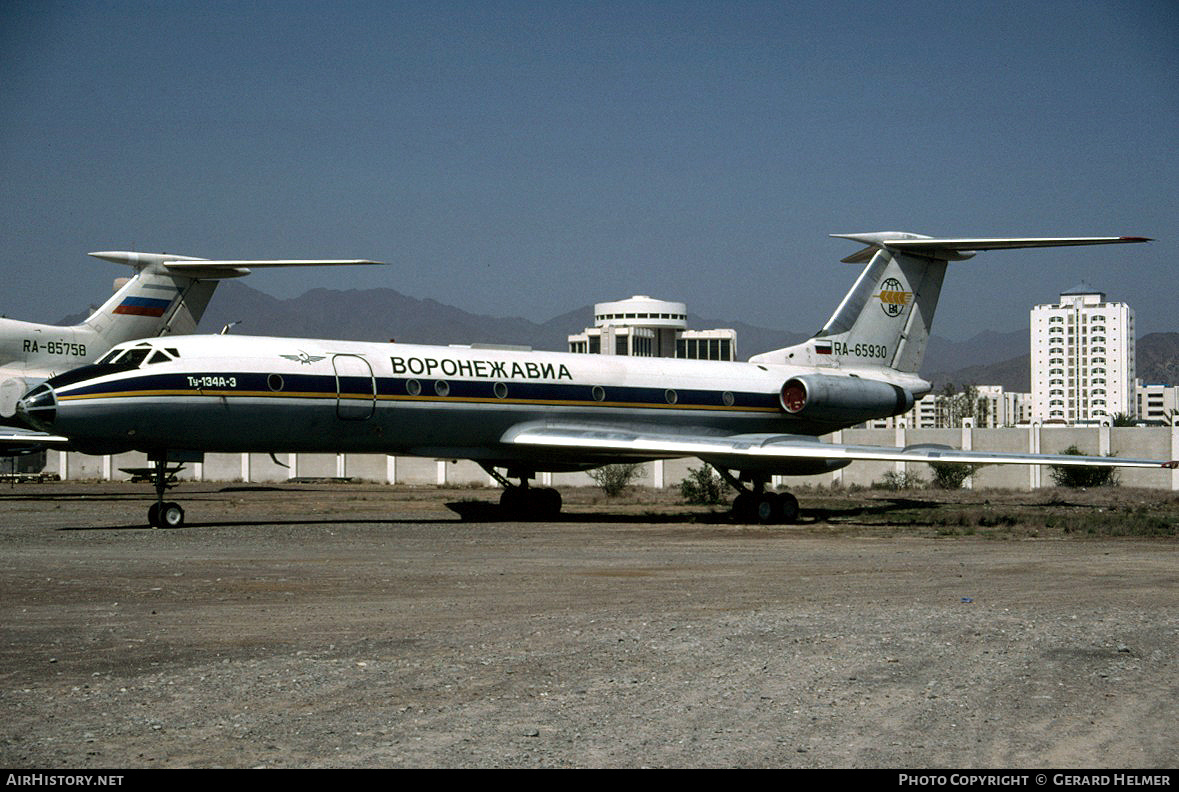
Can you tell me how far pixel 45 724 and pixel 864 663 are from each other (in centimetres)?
541

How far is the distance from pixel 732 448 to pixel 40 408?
12604mm

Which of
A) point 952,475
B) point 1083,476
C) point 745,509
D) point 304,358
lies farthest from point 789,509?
point 1083,476

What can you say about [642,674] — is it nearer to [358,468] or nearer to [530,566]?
[530,566]

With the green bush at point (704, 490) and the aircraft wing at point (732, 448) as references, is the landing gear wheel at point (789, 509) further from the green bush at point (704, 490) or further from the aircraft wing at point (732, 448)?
the green bush at point (704, 490)

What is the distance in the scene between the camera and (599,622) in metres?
11.0

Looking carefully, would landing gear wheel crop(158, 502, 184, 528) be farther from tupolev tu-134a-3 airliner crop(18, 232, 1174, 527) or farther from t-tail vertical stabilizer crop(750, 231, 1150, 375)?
t-tail vertical stabilizer crop(750, 231, 1150, 375)

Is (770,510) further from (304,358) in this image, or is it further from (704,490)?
(304,358)

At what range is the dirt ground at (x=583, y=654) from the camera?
673 centimetres

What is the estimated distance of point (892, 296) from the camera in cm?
3033

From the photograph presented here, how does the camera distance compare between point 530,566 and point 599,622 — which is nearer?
point 599,622

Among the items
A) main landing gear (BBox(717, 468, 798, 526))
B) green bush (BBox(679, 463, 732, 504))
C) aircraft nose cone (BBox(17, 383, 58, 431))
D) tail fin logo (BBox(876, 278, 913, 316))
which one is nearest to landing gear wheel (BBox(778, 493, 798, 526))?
main landing gear (BBox(717, 468, 798, 526))

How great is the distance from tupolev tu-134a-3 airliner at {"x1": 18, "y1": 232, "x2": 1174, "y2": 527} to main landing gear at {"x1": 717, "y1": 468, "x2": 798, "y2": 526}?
0.03m

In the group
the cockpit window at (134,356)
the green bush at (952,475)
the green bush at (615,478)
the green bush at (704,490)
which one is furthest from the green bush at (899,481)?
the cockpit window at (134,356)
